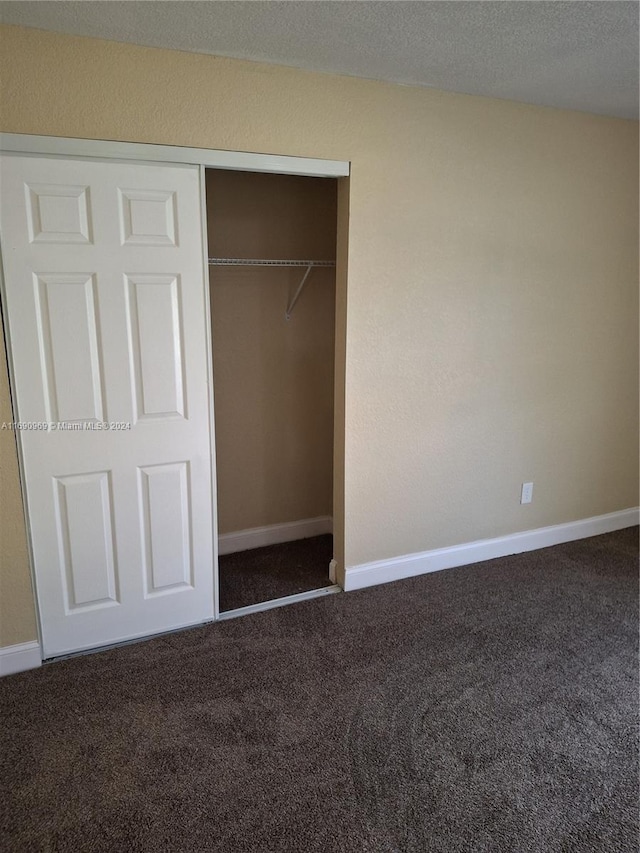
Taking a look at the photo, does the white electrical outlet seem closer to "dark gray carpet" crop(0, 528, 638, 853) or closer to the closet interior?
"dark gray carpet" crop(0, 528, 638, 853)

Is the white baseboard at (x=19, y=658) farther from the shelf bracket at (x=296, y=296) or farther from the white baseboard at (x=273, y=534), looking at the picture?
the shelf bracket at (x=296, y=296)

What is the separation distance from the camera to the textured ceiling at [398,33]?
1848 mm

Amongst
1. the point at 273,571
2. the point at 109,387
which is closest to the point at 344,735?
the point at 273,571

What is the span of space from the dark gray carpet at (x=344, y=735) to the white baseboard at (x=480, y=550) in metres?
0.18

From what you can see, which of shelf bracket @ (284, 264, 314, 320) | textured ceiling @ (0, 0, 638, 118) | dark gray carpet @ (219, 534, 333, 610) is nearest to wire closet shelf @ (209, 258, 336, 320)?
shelf bracket @ (284, 264, 314, 320)

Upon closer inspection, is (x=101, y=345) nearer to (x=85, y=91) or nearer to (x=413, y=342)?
(x=85, y=91)

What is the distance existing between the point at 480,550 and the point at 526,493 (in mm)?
430

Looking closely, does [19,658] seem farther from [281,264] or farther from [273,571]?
[281,264]

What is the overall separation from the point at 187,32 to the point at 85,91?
1.37ft

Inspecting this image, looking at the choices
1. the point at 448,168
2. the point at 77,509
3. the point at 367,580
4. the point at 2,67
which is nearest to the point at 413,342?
the point at 448,168

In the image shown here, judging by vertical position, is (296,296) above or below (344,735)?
above

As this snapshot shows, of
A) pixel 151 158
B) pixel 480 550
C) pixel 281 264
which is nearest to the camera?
pixel 151 158

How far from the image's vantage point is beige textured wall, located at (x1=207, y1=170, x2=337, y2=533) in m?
3.11

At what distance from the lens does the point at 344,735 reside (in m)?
2.00
